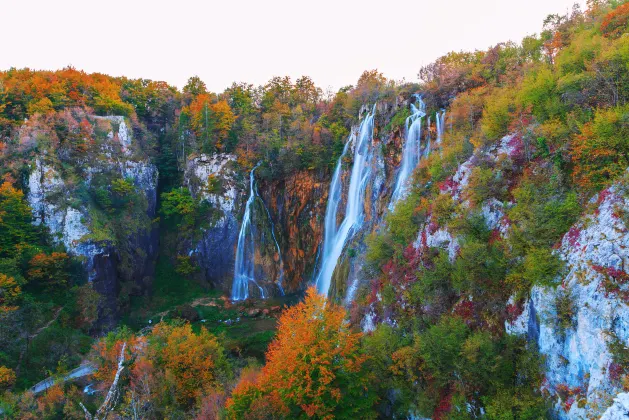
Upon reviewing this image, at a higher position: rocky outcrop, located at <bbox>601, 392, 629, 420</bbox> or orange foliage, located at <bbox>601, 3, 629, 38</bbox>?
orange foliage, located at <bbox>601, 3, 629, 38</bbox>

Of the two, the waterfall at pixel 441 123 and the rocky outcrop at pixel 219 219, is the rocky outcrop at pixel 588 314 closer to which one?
the waterfall at pixel 441 123

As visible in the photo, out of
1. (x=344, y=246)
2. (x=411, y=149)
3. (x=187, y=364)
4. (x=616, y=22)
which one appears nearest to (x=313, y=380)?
(x=187, y=364)

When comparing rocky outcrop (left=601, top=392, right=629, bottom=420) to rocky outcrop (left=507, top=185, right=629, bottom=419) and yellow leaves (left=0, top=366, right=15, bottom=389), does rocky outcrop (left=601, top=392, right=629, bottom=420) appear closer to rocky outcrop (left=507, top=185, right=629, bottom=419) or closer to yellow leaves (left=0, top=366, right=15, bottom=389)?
rocky outcrop (left=507, top=185, right=629, bottom=419)

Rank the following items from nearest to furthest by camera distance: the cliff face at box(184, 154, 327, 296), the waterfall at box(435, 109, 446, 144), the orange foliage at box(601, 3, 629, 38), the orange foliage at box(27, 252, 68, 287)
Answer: the orange foliage at box(601, 3, 629, 38) < the waterfall at box(435, 109, 446, 144) < the orange foliage at box(27, 252, 68, 287) < the cliff face at box(184, 154, 327, 296)

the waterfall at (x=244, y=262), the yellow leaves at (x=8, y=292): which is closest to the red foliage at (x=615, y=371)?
the yellow leaves at (x=8, y=292)

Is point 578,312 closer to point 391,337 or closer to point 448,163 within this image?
point 391,337

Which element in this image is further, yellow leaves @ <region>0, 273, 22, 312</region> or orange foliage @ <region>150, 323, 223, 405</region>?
yellow leaves @ <region>0, 273, 22, 312</region>

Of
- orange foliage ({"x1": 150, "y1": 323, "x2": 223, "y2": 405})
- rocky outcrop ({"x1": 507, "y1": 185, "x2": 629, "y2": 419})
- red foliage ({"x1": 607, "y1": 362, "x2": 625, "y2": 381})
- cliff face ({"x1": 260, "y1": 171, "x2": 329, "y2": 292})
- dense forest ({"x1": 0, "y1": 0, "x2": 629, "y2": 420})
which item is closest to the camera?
red foliage ({"x1": 607, "y1": 362, "x2": 625, "y2": 381})

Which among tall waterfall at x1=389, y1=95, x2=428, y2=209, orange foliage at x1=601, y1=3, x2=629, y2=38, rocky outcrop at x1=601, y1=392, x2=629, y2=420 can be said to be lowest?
rocky outcrop at x1=601, y1=392, x2=629, y2=420

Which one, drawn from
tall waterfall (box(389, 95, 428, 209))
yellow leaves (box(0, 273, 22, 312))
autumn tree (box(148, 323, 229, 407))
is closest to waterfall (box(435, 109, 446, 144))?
tall waterfall (box(389, 95, 428, 209))
